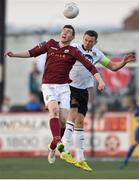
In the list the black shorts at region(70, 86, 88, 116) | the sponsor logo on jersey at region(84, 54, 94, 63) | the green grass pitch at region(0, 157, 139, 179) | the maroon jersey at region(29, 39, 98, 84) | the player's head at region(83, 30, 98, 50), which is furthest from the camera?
the green grass pitch at region(0, 157, 139, 179)

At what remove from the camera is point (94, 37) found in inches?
829

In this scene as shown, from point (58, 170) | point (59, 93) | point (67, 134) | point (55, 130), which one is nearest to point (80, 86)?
point (67, 134)

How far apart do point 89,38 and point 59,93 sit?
1.23m

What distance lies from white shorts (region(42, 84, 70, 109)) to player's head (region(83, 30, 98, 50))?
3.17 feet

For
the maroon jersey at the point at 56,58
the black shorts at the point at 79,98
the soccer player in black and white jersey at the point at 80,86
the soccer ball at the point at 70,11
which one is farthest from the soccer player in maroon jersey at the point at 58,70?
the black shorts at the point at 79,98

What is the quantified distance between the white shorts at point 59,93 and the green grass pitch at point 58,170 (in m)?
2.25

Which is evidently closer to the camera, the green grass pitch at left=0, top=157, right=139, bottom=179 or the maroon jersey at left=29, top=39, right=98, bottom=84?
the maroon jersey at left=29, top=39, right=98, bottom=84

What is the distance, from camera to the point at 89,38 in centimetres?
2112

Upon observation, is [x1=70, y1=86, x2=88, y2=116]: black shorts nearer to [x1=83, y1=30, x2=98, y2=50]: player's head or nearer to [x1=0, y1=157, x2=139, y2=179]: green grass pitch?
[x1=83, y1=30, x2=98, y2=50]: player's head

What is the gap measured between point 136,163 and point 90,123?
3.18 meters

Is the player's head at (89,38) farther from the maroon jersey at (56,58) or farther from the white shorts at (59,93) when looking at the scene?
the white shorts at (59,93)

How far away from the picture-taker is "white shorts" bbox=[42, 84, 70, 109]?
20.8 metres

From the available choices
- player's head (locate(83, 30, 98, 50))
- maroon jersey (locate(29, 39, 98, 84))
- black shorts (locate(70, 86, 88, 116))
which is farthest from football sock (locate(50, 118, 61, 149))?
player's head (locate(83, 30, 98, 50))

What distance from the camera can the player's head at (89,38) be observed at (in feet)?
69.0
